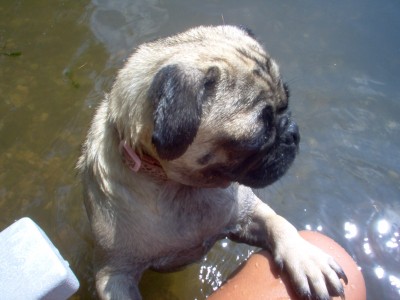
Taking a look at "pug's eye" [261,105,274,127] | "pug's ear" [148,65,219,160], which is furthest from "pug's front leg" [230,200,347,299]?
"pug's ear" [148,65,219,160]

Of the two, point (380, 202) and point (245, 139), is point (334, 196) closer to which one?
point (380, 202)

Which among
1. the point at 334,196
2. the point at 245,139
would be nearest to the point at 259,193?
the point at 334,196

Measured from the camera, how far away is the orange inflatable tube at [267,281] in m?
3.05

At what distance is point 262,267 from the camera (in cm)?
324

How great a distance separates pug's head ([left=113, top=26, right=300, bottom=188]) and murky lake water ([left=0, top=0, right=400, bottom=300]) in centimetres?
158

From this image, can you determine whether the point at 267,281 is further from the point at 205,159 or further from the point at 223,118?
the point at 223,118

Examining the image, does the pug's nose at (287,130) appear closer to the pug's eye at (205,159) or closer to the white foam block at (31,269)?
the pug's eye at (205,159)

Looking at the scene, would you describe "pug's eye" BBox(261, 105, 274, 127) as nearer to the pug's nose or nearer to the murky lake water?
the pug's nose

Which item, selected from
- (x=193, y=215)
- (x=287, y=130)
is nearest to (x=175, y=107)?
(x=287, y=130)

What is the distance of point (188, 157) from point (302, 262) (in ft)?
3.05

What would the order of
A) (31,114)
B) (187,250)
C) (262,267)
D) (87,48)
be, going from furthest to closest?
(87,48)
(31,114)
(187,250)
(262,267)

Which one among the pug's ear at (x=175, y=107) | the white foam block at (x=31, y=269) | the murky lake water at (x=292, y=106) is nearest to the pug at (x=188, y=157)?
the pug's ear at (x=175, y=107)

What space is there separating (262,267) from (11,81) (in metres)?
3.75

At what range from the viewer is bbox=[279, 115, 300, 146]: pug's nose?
3211mm
